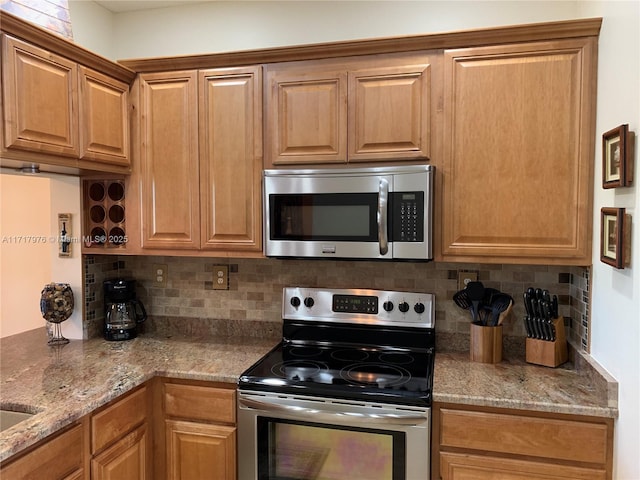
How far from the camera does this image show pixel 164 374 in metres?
1.89

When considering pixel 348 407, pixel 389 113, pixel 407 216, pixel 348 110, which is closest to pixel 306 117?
pixel 348 110

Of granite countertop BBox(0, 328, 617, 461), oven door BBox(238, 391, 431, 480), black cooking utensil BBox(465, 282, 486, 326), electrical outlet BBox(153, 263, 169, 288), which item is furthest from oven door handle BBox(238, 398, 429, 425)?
electrical outlet BBox(153, 263, 169, 288)

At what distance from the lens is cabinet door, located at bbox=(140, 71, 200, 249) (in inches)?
83.5

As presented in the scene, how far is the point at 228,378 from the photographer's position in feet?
6.01

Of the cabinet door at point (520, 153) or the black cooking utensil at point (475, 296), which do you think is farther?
the black cooking utensil at point (475, 296)

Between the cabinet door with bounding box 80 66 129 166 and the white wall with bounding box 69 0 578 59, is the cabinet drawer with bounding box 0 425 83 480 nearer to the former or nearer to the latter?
the cabinet door with bounding box 80 66 129 166

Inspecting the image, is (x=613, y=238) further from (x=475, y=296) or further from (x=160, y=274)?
(x=160, y=274)

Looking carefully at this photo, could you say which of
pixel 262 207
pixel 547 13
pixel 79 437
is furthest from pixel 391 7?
pixel 79 437

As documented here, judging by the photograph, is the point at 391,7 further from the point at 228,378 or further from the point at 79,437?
the point at 79,437

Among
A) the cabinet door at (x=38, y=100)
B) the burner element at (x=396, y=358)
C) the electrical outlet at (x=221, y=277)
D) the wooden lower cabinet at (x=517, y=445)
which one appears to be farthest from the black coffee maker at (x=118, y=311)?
the wooden lower cabinet at (x=517, y=445)

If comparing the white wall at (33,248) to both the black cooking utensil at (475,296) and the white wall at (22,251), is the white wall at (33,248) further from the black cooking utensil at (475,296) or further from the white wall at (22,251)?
the black cooking utensil at (475,296)

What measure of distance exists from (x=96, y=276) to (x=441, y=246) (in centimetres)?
181

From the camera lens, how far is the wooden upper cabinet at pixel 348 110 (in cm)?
189

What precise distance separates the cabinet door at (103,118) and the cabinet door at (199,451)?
123 cm
